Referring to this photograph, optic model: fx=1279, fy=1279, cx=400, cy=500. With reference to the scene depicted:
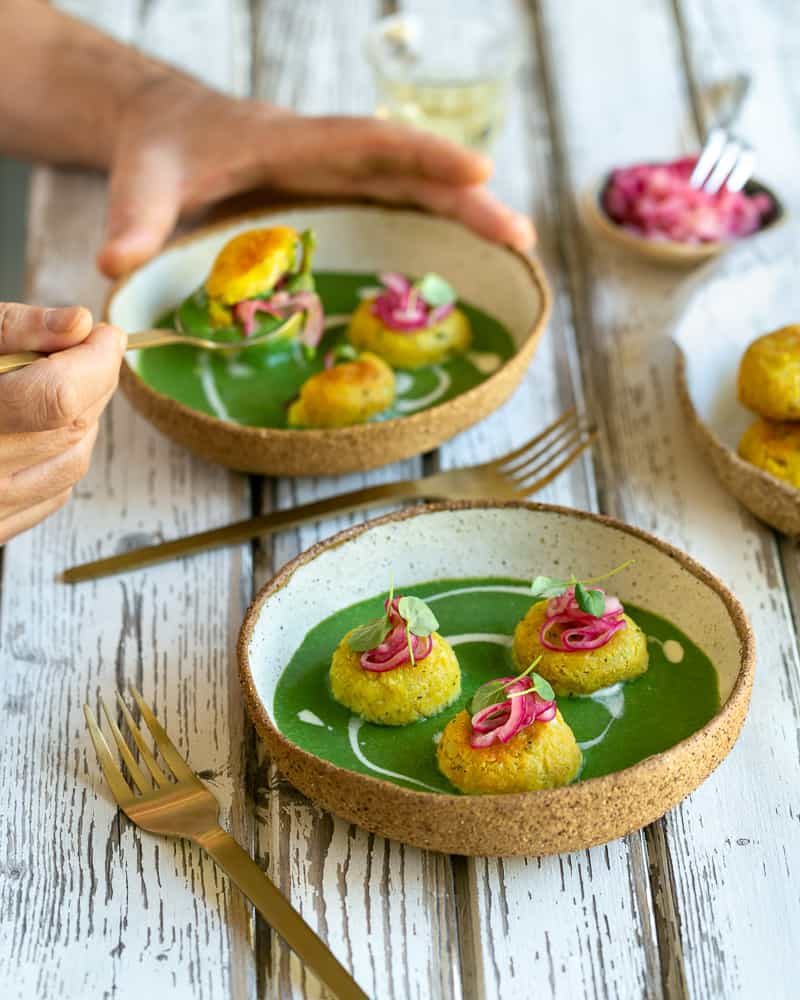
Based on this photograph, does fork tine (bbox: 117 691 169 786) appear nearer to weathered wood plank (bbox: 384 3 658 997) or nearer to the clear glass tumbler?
weathered wood plank (bbox: 384 3 658 997)

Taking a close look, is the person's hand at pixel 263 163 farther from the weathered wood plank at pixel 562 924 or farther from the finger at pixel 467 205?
the weathered wood plank at pixel 562 924

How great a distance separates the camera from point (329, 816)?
1.42 m

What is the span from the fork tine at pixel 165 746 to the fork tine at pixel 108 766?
53mm

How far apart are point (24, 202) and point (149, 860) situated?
2340mm

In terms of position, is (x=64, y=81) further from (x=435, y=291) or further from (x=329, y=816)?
(x=329, y=816)

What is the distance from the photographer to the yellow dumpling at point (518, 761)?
1299 mm

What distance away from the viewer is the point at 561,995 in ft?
4.09

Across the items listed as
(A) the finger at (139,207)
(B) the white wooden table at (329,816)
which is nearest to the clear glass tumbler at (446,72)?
(B) the white wooden table at (329,816)

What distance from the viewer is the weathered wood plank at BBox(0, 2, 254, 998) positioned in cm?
129

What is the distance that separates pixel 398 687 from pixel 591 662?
0.22 m

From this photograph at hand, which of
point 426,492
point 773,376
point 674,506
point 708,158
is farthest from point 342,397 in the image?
point 708,158

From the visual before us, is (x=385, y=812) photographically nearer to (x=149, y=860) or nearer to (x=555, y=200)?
(x=149, y=860)

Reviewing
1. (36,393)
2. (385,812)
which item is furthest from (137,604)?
(385,812)

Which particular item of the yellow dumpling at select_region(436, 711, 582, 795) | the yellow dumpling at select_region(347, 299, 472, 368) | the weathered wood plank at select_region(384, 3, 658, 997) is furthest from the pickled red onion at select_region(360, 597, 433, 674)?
the yellow dumpling at select_region(347, 299, 472, 368)
